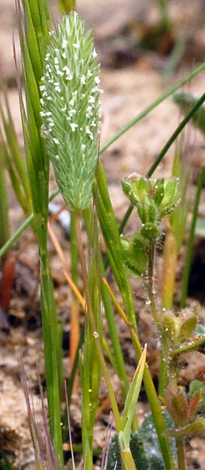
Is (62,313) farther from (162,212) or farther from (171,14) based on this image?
(171,14)

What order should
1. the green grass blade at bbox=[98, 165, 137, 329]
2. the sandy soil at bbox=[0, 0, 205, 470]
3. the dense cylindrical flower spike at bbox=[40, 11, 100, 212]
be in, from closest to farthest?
the dense cylindrical flower spike at bbox=[40, 11, 100, 212] < the green grass blade at bbox=[98, 165, 137, 329] < the sandy soil at bbox=[0, 0, 205, 470]

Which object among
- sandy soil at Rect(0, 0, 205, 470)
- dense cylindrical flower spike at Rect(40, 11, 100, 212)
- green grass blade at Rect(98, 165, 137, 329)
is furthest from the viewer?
sandy soil at Rect(0, 0, 205, 470)

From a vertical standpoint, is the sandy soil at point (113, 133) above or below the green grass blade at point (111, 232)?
above

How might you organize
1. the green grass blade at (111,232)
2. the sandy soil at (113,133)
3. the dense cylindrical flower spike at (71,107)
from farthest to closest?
the sandy soil at (113,133) < the green grass blade at (111,232) < the dense cylindrical flower spike at (71,107)

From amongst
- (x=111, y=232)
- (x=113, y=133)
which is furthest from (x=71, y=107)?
(x=113, y=133)

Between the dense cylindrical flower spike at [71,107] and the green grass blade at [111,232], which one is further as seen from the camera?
the green grass blade at [111,232]

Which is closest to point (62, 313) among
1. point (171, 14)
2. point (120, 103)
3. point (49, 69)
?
point (49, 69)

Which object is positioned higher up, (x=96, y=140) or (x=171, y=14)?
(x=171, y=14)

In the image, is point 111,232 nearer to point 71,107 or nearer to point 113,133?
point 71,107
